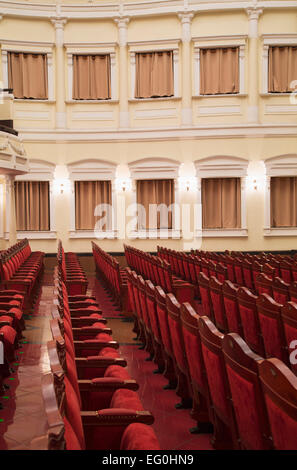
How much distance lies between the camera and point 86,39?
10.4 m

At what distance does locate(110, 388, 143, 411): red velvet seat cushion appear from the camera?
6.49ft

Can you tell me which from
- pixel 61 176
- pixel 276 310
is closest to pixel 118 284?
pixel 276 310

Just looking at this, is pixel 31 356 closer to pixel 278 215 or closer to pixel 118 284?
pixel 118 284

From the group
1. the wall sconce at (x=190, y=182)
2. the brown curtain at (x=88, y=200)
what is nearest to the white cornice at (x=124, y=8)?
the wall sconce at (x=190, y=182)

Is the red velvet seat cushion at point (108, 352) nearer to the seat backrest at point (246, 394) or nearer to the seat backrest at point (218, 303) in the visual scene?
the seat backrest at point (246, 394)

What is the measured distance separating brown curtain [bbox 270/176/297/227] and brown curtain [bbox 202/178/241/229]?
0.74 meters

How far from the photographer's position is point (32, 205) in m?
10.5

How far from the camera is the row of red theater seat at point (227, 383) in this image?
1426mm

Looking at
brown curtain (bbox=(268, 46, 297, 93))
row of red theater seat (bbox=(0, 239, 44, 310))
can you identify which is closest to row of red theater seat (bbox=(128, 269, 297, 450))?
row of red theater seat (bbox=(0, 239, 44, 310))

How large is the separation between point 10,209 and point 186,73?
459 cm

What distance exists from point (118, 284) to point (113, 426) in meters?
3.88

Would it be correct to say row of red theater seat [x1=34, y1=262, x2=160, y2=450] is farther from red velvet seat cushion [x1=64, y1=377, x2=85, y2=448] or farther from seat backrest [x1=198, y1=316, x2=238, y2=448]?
seat backrest [x1=198, y1=316, x2=238, y2=448]

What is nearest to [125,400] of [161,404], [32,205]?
[161,404]
